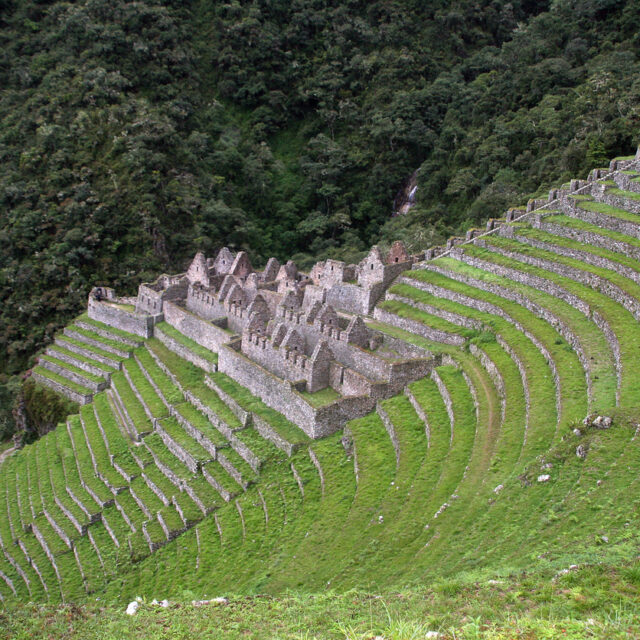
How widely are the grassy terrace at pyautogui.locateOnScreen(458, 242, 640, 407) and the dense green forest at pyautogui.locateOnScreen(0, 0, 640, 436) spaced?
14787mm

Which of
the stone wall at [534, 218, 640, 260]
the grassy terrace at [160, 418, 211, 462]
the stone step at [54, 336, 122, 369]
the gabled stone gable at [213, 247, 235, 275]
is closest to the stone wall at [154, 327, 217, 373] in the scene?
the stone step at [54, 336, 122, 369]

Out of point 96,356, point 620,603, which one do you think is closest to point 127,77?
point 96,356

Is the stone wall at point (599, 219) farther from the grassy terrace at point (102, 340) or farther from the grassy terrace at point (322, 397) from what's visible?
the grassy terrace at point (102, 340)

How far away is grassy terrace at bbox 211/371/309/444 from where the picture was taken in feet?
66.2

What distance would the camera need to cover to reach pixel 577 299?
20.4m

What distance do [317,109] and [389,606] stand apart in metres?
61.2

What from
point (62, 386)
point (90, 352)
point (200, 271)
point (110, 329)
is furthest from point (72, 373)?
point (200, 271)

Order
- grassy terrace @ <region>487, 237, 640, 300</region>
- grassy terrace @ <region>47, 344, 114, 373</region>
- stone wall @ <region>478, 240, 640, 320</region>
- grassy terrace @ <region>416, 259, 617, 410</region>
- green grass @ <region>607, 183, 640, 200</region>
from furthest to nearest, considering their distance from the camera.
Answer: grassy terrace @ <region>47, 344, 114, 373</region> → green grass @ <region>607, 183, 640, 200</region> → grassy terrace @ <region>487, 237, 640, 300</region> → stone wall @ <region>478, 240, 640, 320</region> → grassy terrace @ <region>416, 259, 617, 410</region>

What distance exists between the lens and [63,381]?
30.7 meters

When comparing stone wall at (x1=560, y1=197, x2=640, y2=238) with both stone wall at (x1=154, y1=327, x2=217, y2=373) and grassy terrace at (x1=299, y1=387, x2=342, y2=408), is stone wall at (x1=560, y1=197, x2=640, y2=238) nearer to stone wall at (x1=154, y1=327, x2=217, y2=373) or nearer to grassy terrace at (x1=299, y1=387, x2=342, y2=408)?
grassy terrace at (x1=299, y1=387, x2=342, y2=408)

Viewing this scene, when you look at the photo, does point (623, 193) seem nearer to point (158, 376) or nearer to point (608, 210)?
point (608, 210)

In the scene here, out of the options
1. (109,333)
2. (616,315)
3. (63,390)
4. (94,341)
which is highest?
(616,315)

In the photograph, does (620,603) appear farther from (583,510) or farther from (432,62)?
(432,62)

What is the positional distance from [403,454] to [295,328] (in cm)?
780
